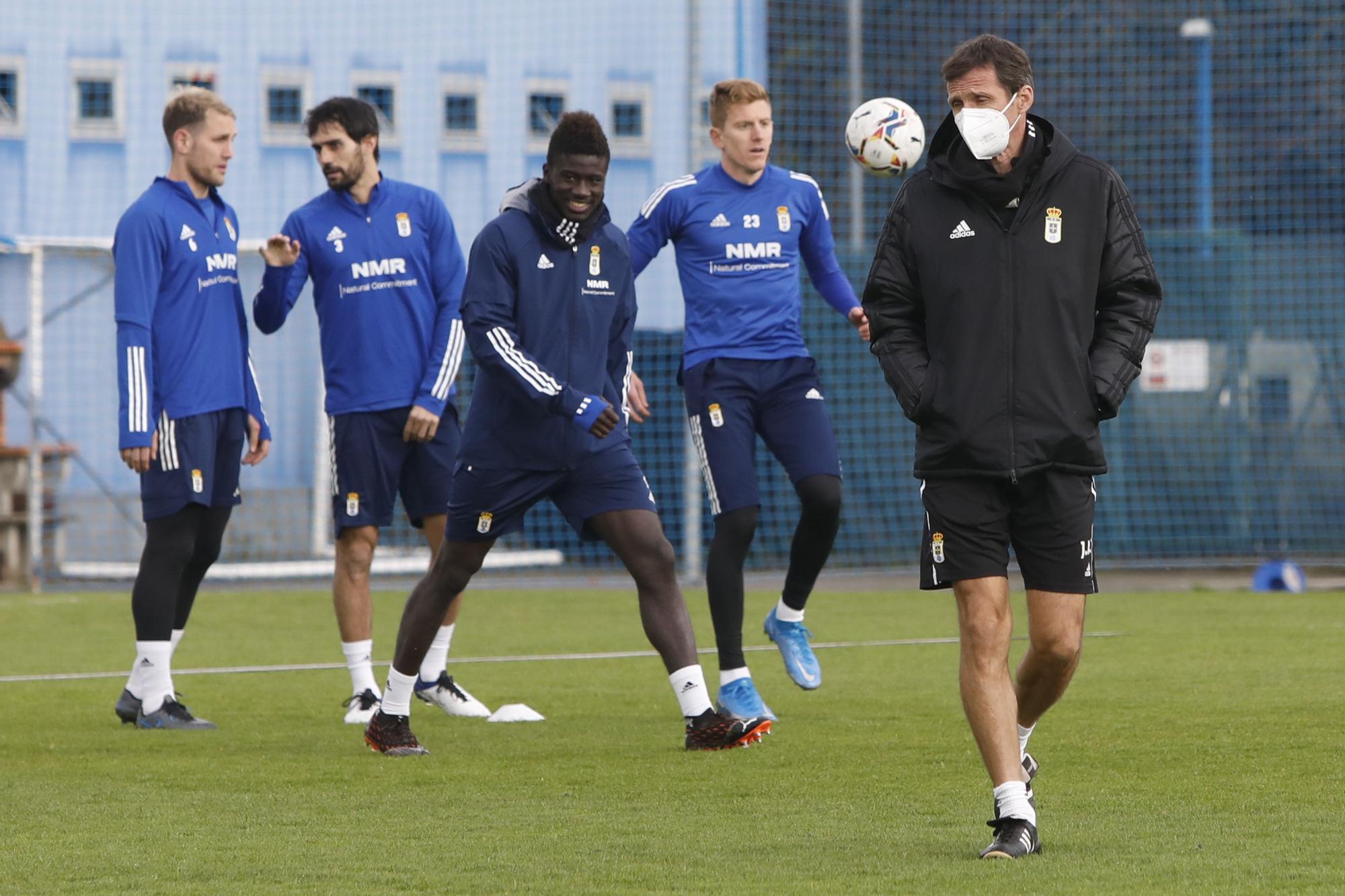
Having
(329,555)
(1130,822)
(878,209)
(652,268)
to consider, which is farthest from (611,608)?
(1130,822)

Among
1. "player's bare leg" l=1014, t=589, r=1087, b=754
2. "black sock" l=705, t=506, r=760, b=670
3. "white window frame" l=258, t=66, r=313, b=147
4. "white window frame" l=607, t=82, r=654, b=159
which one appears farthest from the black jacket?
"white window frame" l=258, t=66, r=313, b=147

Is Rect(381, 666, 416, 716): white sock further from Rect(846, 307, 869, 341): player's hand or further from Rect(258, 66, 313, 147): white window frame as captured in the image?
Rect(258, 66, 313, 147): white window frame

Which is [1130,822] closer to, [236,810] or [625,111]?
[236,810]

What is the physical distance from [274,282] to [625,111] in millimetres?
10115

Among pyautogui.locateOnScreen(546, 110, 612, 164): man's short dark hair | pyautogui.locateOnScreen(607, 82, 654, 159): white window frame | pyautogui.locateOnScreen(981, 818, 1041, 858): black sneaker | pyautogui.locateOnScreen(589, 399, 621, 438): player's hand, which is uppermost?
pyautogui.locateOnScreen(607, 82, 654, 159): white window frame

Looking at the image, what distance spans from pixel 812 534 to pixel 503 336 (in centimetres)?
186

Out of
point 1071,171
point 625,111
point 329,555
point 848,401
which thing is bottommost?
point 329,555

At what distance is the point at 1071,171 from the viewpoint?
4840 mm

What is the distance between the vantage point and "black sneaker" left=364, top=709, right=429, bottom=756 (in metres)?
6.67

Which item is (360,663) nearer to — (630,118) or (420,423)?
(420,423)

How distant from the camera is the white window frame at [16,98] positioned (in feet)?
56.6

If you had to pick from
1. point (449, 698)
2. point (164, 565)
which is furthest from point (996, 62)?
point (164, 565)

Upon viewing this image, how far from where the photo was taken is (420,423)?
767cm

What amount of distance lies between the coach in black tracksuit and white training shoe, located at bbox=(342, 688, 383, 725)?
11.3ft
